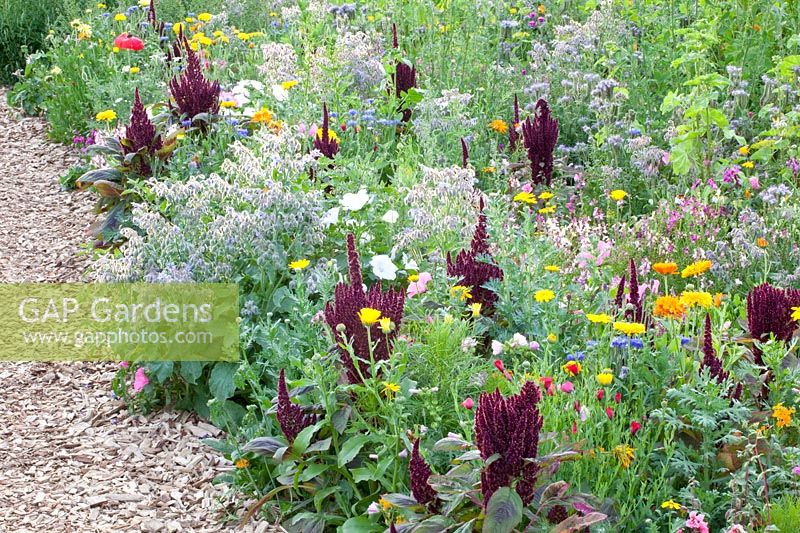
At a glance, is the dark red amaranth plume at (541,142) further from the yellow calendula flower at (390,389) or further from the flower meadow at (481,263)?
the yellow calendula flower at (390,389)

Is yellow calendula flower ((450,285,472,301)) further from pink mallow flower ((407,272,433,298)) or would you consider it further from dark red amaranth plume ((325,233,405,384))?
dark red amaranth plume ((325,233,405,384))

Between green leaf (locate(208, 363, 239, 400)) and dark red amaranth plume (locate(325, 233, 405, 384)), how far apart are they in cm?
64

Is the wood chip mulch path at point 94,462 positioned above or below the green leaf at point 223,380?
below

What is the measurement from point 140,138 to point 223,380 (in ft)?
6.14

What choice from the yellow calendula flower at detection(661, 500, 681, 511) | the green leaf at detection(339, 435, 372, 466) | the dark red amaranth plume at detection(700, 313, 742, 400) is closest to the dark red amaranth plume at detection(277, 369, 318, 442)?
the green leaf at detection(339, 435, 372, 466)

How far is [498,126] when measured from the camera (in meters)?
6.16

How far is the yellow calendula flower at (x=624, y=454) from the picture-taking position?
297 cm

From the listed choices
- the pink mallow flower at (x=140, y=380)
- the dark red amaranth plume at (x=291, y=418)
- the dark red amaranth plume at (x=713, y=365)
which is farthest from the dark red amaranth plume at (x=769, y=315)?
the pink mallow flower at (x=140, y=380)

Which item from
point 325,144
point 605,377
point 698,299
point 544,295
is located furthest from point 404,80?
point 605,377

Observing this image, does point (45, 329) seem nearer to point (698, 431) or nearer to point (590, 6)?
point (698, 431)

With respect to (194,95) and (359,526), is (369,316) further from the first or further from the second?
(194,95)

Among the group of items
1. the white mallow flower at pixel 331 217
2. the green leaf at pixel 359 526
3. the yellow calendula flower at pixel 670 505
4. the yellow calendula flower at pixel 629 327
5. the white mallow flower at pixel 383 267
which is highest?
the white mallow flower at pixel 331 217

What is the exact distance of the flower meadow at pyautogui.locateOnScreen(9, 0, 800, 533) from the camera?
302cm

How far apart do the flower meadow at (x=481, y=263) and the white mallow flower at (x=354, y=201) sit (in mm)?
70
